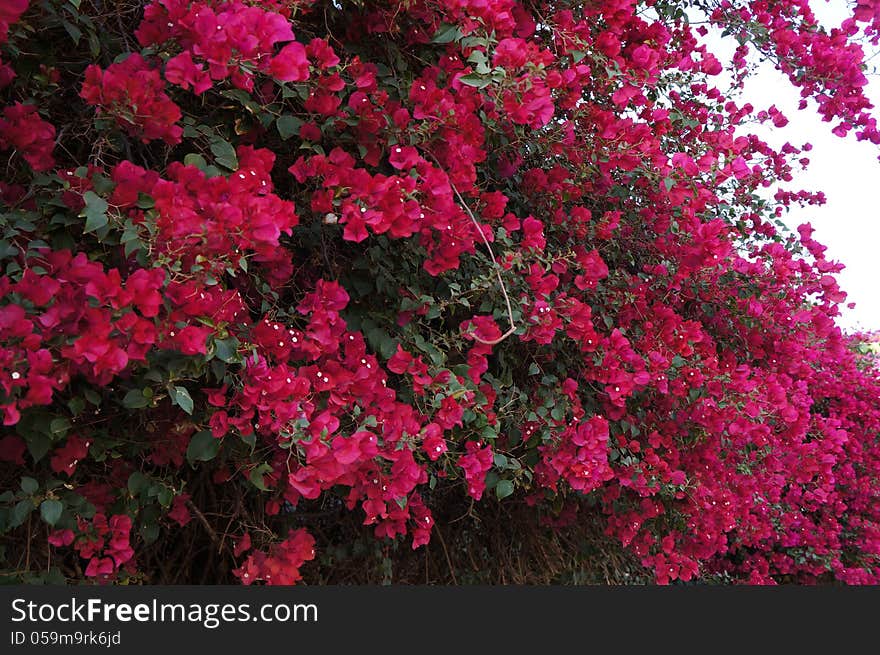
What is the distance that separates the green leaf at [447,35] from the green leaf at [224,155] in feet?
1.56

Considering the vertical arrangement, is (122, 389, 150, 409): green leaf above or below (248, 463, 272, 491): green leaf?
above

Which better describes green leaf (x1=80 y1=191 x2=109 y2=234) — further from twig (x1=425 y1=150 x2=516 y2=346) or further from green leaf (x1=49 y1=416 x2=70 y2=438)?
twig (x1=425 y1=150 x2=516 y2=346)

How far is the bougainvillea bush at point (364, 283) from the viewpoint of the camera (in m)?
1.17

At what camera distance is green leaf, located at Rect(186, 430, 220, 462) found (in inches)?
51.4

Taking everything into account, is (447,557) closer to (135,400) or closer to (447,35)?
(135,400)

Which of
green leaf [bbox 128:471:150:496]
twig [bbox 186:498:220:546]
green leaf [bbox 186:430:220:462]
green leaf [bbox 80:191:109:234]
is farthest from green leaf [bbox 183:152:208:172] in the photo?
twig [bbox 186:498:220:546]

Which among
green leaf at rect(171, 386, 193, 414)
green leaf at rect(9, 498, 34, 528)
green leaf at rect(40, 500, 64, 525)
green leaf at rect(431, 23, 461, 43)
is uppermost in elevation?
green leaf at rect(431, 23, 461, 43)

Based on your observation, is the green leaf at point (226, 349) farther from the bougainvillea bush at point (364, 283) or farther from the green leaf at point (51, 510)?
the green leaf at point (51, 510)

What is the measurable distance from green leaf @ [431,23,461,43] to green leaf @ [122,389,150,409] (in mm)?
879

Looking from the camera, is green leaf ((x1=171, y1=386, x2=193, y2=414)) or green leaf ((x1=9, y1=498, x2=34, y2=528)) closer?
green leaf ((x1=171, y1=386, x2=193, y2=414))

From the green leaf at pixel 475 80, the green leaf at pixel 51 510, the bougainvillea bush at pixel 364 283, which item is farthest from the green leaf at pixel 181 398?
the green leaf at pixel 475 80

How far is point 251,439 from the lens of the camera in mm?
1295

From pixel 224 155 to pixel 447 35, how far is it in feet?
1.71

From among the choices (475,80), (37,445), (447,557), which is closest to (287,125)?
(475,80)
